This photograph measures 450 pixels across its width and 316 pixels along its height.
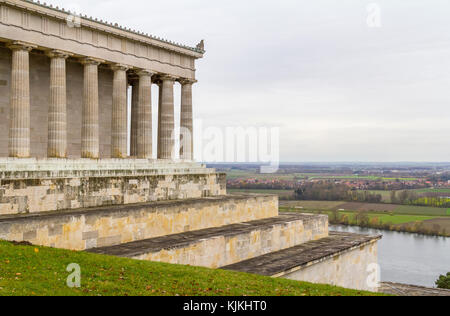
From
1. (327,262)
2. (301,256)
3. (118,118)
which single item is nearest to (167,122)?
(118,118)

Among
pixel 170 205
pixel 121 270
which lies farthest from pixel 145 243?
pixel 121 270

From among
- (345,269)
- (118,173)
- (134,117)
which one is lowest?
(345,269)

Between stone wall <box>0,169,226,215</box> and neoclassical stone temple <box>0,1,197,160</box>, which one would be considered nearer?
stone wall <box>0,169,226,215</box>

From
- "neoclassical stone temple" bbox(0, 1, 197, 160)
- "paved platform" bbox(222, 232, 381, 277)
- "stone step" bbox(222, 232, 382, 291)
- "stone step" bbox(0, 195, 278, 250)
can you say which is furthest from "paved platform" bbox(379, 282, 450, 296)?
"neoclassical stone temple" bbox(0, 1, 197, 160)

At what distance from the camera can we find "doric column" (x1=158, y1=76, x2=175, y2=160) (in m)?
37.9

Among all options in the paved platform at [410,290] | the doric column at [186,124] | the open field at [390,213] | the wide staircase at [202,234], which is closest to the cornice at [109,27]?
the doric column at [186,124]

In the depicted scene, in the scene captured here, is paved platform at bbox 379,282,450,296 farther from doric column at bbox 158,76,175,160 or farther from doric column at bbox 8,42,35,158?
doric column at bbox 8,42,35,158

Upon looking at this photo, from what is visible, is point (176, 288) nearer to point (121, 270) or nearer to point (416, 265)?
point (121, 270)

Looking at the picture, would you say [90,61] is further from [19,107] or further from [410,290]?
[410,290]

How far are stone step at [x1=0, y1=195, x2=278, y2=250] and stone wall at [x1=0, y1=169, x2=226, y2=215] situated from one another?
1.02m

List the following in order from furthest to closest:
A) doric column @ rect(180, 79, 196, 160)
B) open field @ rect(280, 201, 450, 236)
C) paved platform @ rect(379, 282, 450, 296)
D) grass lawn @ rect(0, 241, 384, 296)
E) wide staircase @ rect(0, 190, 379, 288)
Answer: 1. open field @ rect(280, 201, 450, 236)
2. doric column @ rect(180, 79, 196, 160)
3. paved platform @ rect(379, 282, 450, 296)
4. wide staircase @ rect(0, 190, 379, 288)
5. grass lawn @ rect(0, 241, 384, 296)

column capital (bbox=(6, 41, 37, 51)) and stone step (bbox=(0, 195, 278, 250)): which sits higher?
column capital (bbox=(6, 41, 37, 51))

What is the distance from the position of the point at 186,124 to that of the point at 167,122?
235 centimetres

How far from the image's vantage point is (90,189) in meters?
25.7
